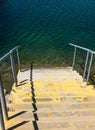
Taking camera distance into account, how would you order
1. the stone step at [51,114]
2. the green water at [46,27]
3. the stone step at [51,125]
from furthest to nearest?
the green water at [46,27], the stone step at [51,114], the stone step at [51,125]

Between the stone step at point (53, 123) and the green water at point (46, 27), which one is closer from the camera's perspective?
the stone step at point (53, 123)

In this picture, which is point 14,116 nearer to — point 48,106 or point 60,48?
point 48,106

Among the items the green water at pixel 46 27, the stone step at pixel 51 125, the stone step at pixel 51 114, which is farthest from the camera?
the green water at pixel 46 27

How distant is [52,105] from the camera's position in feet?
15.1

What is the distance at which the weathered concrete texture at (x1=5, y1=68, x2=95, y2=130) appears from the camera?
3.71m

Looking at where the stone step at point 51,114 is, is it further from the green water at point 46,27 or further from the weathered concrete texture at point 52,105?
the green water at point 46,27

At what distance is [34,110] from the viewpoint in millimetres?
4359

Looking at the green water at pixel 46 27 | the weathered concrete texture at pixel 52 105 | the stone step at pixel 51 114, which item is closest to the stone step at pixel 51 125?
the weathered concrete texture at pixel 52 105

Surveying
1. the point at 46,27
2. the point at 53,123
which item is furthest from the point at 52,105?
the point at 46,27

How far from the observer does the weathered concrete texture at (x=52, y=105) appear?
371cm

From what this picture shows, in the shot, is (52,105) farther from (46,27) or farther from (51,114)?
(46,27)

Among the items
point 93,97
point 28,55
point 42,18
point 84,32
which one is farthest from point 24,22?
point 93,97

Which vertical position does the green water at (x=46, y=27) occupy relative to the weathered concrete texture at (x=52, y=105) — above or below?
above

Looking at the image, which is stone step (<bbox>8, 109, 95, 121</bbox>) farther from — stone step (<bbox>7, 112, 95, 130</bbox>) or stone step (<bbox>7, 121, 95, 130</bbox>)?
stone step (<bbox>7, 121, 95, 130</bbox>)
